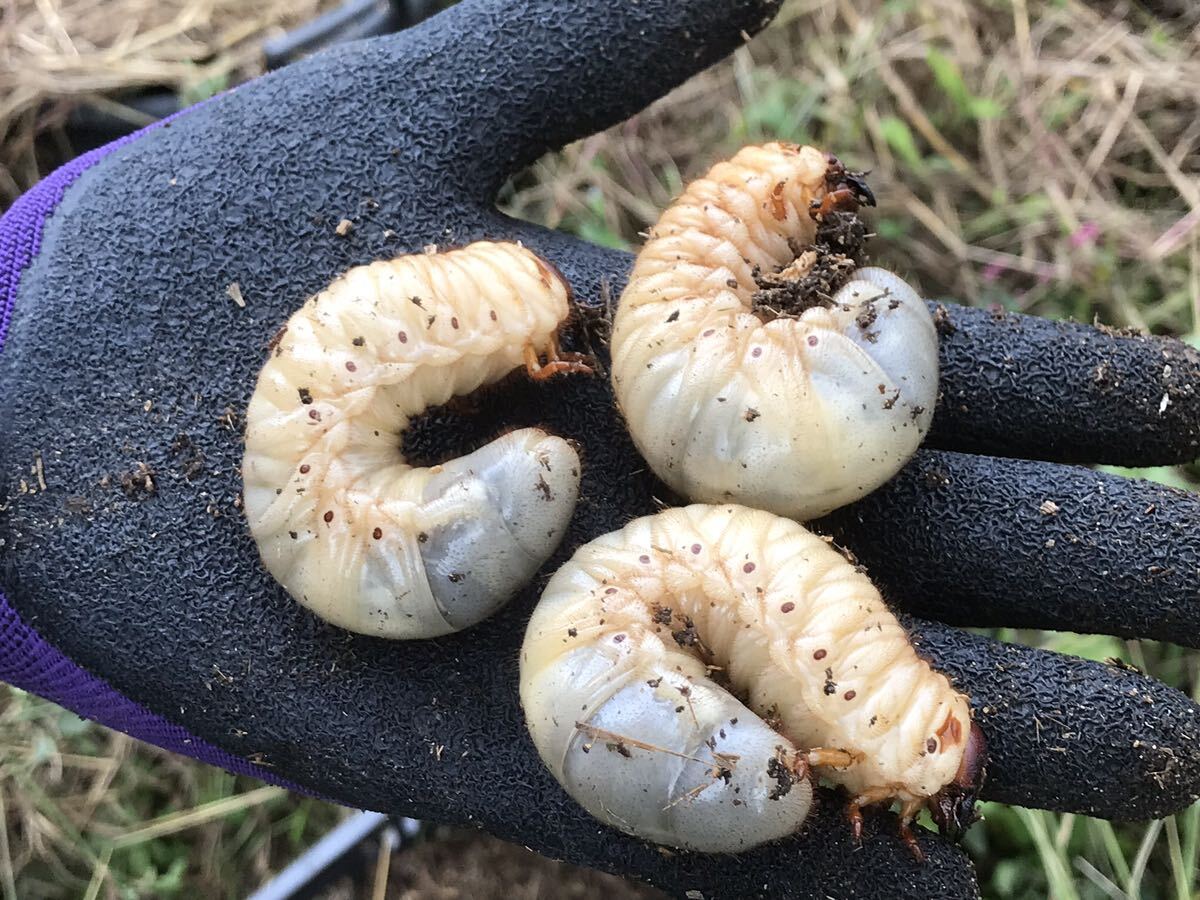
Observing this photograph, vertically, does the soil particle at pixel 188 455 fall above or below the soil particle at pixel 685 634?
above

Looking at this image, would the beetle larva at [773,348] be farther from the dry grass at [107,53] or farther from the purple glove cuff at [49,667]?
the dry grass at [107,53]

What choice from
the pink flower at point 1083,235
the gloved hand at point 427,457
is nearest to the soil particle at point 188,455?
Result: the gloved hand at point 427,457

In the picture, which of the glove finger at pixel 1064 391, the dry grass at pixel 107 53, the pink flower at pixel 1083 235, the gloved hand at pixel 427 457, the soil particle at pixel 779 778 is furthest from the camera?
the dry grass at pixel 107 53

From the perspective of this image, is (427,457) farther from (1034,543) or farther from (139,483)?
(1034,543)

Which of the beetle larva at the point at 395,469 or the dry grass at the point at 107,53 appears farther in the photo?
the dry grass at the point at 107,53

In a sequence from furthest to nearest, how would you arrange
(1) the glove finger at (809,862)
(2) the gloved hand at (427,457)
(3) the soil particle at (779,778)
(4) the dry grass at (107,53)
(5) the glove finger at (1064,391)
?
(4) the dry grass at (107,53) < (5) the glove finger at (1064,391) < (2) the gloved hand at (427,457) < (1) the glove finger at (809,862) < (3) the soil particle at (779,778)

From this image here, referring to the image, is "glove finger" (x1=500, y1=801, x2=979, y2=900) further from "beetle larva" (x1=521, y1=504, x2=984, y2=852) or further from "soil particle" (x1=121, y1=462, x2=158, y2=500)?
"soil particle" (x1=121, y1=462, x2=158, y2=500)
